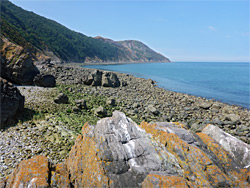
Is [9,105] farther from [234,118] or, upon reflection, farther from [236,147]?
[234,118]

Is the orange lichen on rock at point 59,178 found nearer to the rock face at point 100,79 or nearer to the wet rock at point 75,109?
the wet rock at point 75,109

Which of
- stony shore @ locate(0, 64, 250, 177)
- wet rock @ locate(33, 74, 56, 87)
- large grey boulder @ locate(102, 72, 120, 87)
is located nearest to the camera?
stony shore @ locate(0, 64, 250, 177)

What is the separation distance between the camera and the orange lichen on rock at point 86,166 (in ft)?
18.7

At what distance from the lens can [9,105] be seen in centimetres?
1234

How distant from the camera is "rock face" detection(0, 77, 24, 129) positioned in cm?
1169

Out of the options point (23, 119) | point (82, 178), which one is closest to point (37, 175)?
point (82, 178)

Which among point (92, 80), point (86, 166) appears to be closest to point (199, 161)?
point (86, 166)

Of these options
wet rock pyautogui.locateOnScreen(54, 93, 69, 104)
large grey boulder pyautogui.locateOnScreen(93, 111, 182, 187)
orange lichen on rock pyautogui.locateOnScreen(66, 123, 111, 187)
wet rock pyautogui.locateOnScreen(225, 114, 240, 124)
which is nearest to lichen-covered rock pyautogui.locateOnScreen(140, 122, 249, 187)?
large grey boulder pyautogui.locateOnScreen(93, 111, 182, 187)

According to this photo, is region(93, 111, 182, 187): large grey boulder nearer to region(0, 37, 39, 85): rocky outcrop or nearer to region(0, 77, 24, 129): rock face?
region(0, 77, 24, 129): rock face

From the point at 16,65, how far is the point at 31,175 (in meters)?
22.8

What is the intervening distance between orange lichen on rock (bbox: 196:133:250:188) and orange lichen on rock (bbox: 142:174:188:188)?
2.55 metres

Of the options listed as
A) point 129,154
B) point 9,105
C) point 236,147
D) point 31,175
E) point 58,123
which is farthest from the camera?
point 58,123

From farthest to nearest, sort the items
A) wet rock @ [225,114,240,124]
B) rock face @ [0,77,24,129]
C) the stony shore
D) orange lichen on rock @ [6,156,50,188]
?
wet rock @ [225,114,240,124]
rock face @ [0,77,24,129]
the stony shore
orange lichen on rock @ [6,156,50,188]

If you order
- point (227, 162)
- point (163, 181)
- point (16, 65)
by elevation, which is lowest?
point (227, 162)
